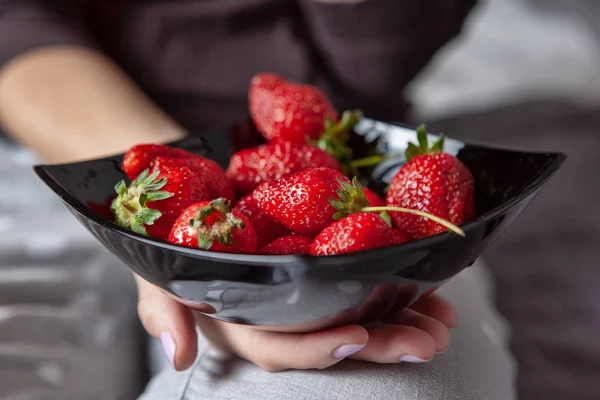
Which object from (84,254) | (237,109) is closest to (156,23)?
(237,109)

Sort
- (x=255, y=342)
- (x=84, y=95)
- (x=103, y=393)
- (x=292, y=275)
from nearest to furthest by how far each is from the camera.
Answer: (x=292, y=275) → (x=255, y=342) → (x=103, y=393) → (x=84, y=95)

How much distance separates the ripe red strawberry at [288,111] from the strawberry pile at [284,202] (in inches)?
2.1

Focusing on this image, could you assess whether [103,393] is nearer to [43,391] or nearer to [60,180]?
[43,391]

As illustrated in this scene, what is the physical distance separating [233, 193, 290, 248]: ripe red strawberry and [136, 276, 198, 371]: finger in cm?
9

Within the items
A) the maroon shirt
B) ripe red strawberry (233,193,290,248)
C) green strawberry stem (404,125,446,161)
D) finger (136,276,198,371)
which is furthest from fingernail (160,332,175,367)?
the maroon shirt

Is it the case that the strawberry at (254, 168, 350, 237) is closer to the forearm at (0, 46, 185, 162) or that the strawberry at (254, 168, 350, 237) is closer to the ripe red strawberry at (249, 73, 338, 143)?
the ripe red strawberry at (249, 73, 338, 143)

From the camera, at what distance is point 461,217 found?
17.7 inches

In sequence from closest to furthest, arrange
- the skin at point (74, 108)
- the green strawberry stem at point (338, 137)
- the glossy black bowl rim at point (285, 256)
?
the glossy black bowl rim at point (285, 256) → the green strawberry stem at point (338, 137) → the skin at point (74, 108)

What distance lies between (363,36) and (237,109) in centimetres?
22

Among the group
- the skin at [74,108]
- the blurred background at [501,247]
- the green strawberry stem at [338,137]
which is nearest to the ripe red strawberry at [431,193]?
the green strawberry stem at [338,137]

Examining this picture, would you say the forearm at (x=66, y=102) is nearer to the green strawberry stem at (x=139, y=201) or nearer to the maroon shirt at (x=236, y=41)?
the maroon shirt at (x=236, y=41)

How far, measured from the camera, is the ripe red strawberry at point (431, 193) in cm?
44

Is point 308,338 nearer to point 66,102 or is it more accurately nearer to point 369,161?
point 369,161

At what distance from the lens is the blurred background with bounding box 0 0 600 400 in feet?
2.01
